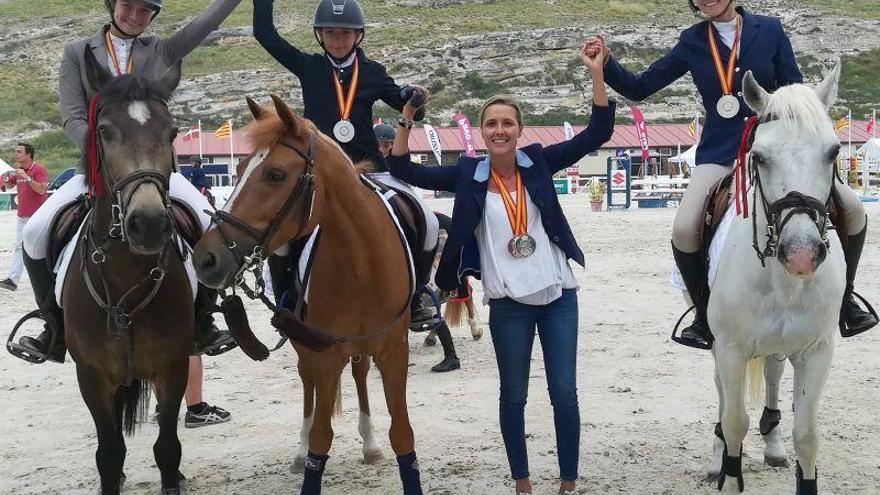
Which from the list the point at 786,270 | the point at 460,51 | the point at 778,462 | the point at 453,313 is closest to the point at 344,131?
the point at 786,270

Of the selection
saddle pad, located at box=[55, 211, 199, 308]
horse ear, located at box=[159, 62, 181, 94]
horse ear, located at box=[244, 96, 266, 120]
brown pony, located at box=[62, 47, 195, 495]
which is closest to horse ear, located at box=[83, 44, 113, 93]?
brown pony, located at box=[62, 47, 195, 495]

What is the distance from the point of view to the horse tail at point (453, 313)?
29.6 ft

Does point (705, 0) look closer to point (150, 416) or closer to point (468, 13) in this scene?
point (150, 416)

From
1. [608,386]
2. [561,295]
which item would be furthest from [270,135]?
Result: [608,386]

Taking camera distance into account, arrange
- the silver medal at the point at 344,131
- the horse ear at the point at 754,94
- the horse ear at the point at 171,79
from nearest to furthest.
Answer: the horse ear at the point at 754,94
the horse ear at the point at 171,79
the silver medal at the point at 344,131

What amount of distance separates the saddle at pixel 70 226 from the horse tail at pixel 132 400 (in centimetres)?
89

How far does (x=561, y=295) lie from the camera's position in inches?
185

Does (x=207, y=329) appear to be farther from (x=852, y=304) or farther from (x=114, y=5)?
(x=852, y=304)

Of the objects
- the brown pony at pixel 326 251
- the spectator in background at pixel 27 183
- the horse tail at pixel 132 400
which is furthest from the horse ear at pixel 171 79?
the spectator in background at pixel 27 183

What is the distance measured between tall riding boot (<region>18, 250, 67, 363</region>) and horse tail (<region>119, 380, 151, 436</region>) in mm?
493

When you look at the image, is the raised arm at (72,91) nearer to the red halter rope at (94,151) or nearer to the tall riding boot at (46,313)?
the red halter rope at (94,151)

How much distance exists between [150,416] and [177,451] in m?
2.54

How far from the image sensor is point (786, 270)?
3855 millimetres

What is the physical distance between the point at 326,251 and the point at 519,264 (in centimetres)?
107
